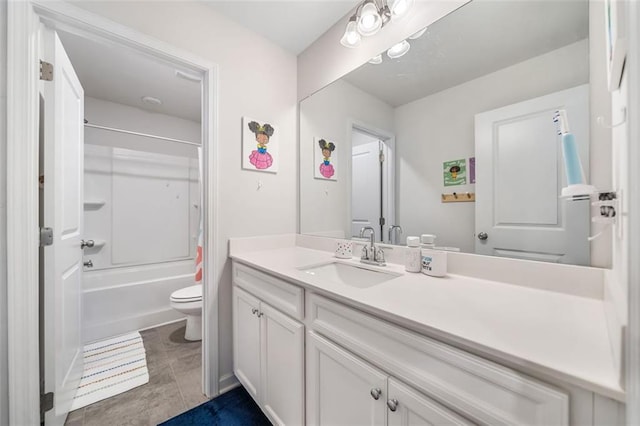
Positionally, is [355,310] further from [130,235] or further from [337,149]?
[130,235]

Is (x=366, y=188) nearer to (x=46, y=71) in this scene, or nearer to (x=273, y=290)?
(x=273, y=290)

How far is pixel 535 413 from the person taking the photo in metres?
0.46

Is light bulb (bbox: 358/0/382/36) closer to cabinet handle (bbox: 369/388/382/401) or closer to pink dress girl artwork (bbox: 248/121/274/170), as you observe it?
pink dress girl artwork (bbox: 248/121/274/170)

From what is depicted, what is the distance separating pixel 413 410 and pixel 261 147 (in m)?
1.60

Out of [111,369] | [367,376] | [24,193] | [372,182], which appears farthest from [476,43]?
[111,369]

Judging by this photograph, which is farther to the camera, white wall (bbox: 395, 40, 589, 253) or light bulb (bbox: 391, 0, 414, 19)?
light bulb (bbox: 391, 0, 414, 19)

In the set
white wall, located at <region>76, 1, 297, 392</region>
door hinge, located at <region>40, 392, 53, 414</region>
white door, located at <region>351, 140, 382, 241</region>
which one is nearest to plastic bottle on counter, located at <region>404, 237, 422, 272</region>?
white door, located at <region>351, 140, 382, 241</region>

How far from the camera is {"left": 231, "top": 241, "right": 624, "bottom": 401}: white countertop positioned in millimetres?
438

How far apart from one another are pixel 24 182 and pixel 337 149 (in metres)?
1.58

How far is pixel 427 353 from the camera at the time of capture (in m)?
0.60

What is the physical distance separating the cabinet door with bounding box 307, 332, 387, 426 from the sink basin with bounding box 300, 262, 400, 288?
0.35 m

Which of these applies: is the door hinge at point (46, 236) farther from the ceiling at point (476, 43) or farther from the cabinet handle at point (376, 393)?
the ceiling at point (476, 43)

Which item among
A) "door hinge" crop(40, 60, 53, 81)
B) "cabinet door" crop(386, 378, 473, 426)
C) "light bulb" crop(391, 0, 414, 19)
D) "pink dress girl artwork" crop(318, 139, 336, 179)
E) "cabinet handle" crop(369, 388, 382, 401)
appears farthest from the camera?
"pink dress girl artwork" crop(318, 139, 336, 179)

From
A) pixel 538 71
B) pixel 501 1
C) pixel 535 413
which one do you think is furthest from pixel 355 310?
pixel 501 1
